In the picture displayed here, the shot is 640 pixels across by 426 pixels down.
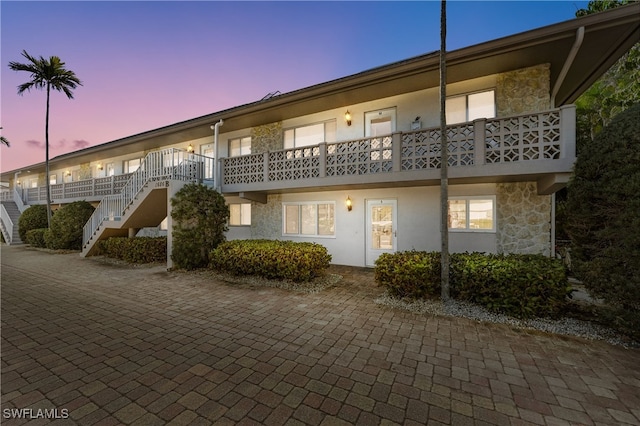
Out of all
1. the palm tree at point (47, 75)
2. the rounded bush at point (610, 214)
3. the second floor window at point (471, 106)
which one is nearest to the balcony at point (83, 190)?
the palm tree at point (47, 75)

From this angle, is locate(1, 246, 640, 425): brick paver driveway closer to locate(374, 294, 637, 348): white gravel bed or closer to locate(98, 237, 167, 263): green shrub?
locate(374, 294, 637, 348): white gravel bed

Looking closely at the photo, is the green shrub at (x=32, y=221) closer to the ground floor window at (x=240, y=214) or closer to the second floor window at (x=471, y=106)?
the ground floor window at (x=240, y=214)

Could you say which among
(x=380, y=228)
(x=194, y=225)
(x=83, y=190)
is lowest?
(x=380, y=228)

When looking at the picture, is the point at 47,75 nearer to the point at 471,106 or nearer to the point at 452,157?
the point at 452,157

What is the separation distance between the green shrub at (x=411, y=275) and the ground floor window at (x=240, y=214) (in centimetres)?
801

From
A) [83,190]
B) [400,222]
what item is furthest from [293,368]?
[83,190]

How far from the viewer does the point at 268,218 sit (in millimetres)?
11766

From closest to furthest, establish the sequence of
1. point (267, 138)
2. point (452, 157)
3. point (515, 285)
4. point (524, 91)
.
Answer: point (515, 285), point (452, 157), point (524, 91), point (267, 138)

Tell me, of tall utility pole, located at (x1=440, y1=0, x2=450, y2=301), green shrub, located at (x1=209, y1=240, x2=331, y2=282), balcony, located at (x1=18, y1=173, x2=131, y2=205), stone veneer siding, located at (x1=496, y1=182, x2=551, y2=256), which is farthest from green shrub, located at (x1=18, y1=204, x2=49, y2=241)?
stone veneer siding, located at (x1=496, y1=182, x2=551, y2=256)

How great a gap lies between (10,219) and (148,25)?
1787 cm

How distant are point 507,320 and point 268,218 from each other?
930 cm

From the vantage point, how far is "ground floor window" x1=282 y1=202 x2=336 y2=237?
10516 millimetres

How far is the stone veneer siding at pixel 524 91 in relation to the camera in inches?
283

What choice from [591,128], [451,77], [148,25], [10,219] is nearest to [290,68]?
[148,25]
